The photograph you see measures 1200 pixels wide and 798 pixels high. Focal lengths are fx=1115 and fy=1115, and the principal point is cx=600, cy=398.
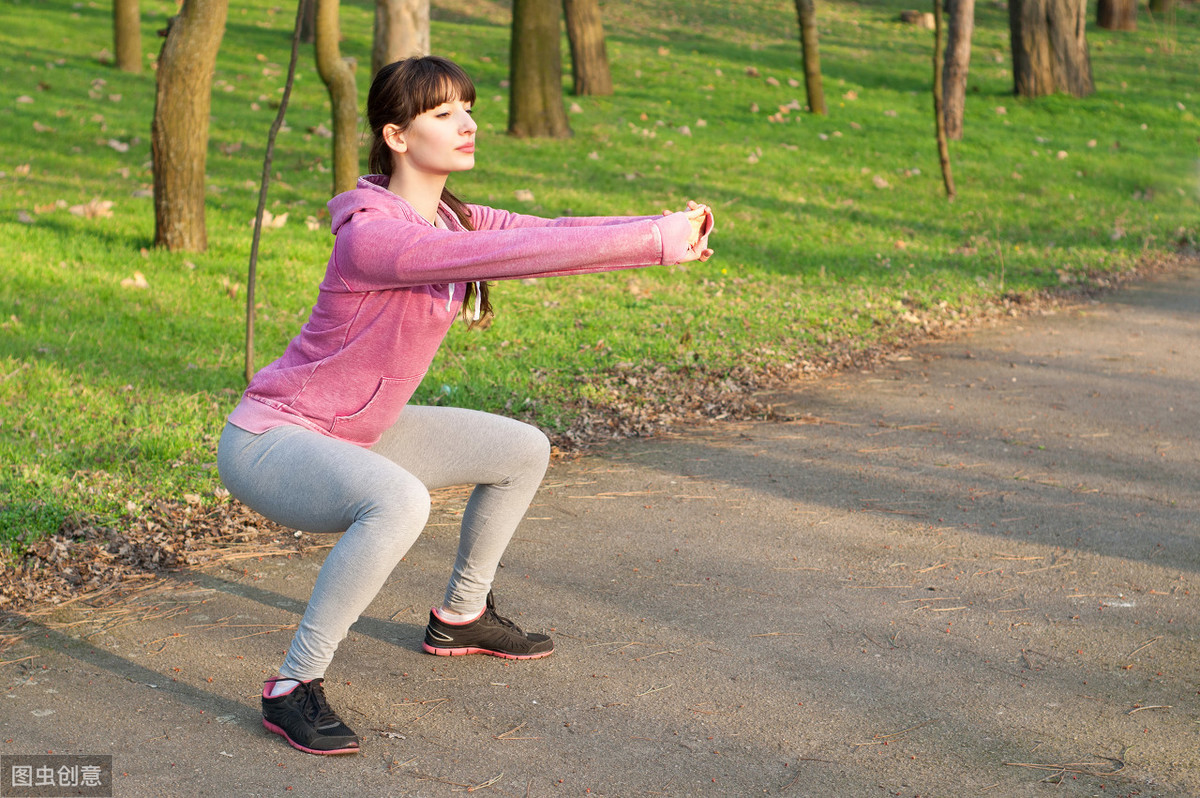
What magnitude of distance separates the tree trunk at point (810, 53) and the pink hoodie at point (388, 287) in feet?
42.2

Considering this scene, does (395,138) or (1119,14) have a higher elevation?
(1119,14)

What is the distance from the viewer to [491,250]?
2748mm

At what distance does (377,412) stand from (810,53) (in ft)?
44.3

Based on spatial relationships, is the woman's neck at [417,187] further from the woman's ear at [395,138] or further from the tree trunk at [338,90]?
the tree trunk at [338,90]

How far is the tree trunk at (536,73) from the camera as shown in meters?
12.7

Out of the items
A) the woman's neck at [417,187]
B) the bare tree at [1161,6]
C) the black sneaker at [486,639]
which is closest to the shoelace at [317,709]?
the black sneaker at [486,639]

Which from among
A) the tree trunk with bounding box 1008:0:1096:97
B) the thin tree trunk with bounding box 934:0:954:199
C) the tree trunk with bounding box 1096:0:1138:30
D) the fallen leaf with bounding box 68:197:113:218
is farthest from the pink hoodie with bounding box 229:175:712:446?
the tree trunk with bounding box 1096:0:1138:30

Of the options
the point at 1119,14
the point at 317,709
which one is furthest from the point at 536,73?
the point at 1119,14

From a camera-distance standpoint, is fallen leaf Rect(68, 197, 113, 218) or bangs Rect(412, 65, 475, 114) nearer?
bangs Rect(412, 65, 475, 114)

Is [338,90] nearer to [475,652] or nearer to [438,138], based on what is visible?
[438,138]

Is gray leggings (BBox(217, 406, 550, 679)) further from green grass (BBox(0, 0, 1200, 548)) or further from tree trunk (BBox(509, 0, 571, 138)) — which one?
→ tree trunk (BBox(509, 0, 571, 138))

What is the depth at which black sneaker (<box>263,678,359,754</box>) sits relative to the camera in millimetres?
2916

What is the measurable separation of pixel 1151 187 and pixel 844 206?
472 cm

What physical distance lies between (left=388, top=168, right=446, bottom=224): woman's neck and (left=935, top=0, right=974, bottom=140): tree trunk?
11.8 meters
